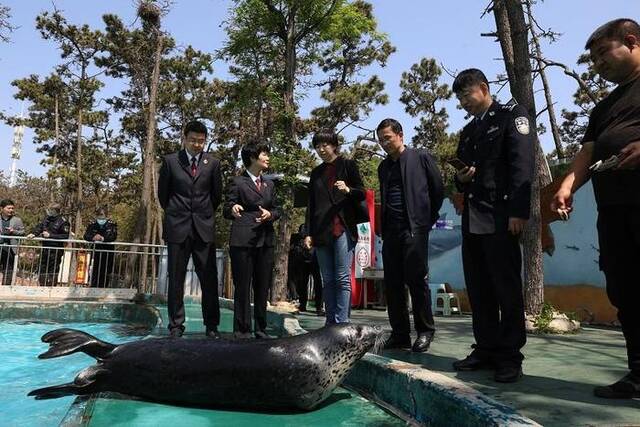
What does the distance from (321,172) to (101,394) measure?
253 centimetres

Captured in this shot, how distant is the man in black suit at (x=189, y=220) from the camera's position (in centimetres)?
465

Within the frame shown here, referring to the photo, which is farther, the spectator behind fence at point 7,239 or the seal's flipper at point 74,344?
the spectator behind fence at point 7,239

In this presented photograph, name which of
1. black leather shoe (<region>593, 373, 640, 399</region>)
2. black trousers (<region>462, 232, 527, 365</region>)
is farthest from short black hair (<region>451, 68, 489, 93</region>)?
black leather shoe (<region>593, 373, 640, 399</region>)

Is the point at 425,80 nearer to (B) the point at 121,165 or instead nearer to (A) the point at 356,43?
(A) the point at 356,43

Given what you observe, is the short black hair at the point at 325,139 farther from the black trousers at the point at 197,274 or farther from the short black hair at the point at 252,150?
the black trousers at the point at 197,274

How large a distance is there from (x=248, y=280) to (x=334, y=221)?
992 mm

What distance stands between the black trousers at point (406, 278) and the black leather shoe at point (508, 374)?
1.07 meters

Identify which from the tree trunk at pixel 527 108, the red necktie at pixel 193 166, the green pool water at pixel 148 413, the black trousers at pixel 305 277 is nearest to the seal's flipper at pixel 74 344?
the green pool water at pixel 148 413

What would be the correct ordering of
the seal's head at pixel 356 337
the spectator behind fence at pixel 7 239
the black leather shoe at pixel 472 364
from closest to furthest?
1. the seal's head at pixel 356 337
2. the black leather shoe at pixel 472 364
3. the spectator behind fence at pixel 7 239

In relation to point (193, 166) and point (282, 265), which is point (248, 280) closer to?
point (193, 166)

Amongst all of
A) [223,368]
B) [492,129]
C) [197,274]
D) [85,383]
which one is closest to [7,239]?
[197,274]

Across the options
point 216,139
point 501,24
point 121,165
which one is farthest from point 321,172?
point 121,165

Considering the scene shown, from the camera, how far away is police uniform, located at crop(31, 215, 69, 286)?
1202 centimetres

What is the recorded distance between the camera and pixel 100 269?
40.2 ft
